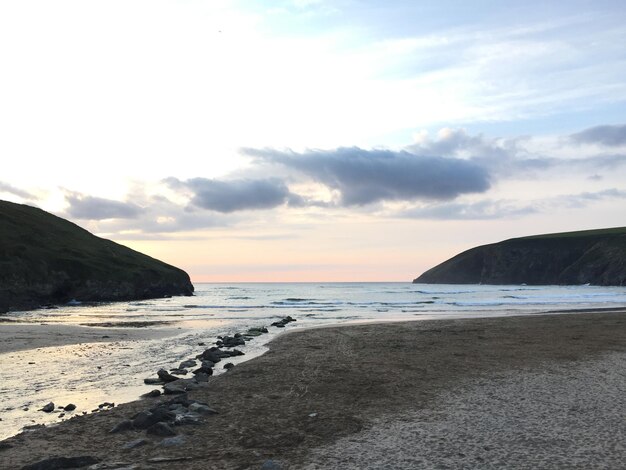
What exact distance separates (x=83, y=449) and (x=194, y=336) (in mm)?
24419

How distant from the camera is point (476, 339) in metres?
28.6

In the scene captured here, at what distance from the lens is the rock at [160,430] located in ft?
34.1

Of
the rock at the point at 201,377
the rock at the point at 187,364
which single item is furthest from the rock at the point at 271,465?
the rock at the point at 187,364

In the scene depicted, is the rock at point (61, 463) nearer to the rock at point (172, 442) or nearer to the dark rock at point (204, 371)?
the rock at point (172, 442)

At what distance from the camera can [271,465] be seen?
8227 millimetres

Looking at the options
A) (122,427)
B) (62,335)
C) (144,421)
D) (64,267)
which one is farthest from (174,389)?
(64,267)

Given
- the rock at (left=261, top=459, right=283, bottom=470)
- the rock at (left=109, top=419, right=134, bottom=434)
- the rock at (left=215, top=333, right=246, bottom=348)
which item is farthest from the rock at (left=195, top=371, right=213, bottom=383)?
the rock at (left=215, top=333, right=246, bottom=348)

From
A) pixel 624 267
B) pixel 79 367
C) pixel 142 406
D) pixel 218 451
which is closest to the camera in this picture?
pixel 218 451

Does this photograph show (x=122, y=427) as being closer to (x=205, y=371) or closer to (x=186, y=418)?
(x=186, y=418)

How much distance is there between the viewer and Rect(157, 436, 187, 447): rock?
9.70 m

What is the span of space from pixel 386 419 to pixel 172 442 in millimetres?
4644

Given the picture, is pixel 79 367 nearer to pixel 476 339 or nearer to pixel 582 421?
pixel 582 421

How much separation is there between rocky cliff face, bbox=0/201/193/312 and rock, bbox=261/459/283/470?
221 feet

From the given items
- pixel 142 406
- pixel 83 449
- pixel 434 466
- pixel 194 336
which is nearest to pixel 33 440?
pixel 83 449
